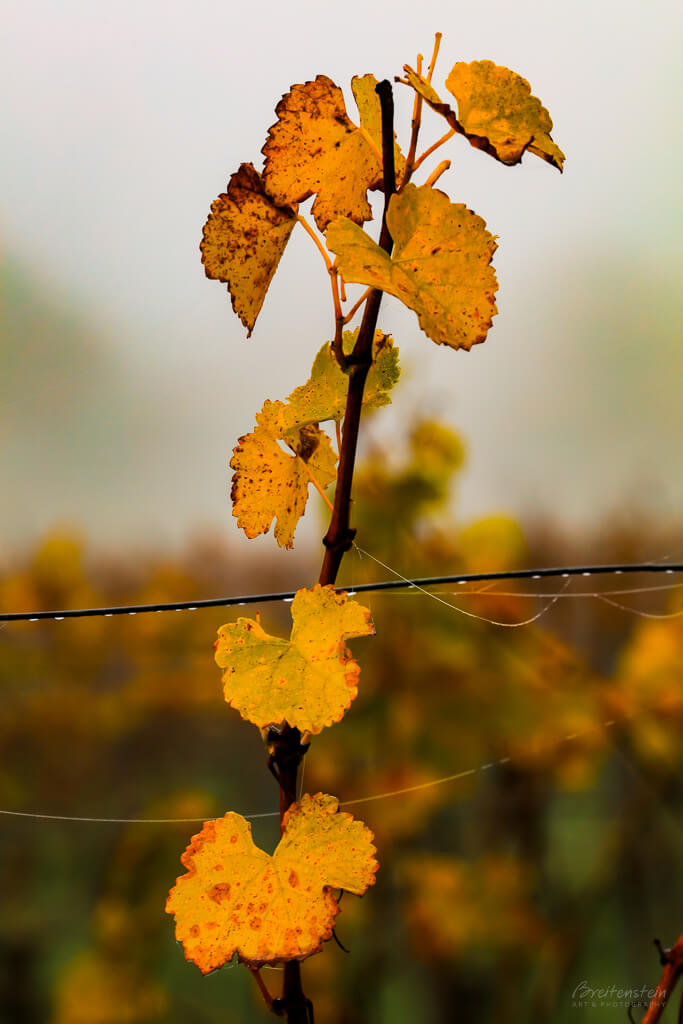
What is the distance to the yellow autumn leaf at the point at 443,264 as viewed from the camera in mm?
162

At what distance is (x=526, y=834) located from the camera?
1.39ft

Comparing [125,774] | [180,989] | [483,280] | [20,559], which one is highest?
[483,280]

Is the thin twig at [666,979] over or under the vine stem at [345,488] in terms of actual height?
under

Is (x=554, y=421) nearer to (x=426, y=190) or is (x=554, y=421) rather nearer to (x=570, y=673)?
(x=570, y=673)

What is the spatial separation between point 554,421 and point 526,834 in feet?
0.74

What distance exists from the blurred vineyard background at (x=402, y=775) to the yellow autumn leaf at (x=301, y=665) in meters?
0.23

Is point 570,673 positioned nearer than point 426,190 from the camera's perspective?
No

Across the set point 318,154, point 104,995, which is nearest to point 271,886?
point 318,154

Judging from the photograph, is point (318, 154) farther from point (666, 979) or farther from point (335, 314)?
point (666, 979)

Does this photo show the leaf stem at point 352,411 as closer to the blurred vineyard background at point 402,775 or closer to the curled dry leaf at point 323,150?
the curled dry leaf at point 323,150

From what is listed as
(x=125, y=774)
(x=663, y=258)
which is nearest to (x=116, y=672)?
(x=125, y=774)

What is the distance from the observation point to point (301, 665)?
6.9 inches

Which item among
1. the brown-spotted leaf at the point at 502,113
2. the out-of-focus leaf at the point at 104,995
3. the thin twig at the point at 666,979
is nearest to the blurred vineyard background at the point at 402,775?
the out-of-focus leaf at the point at 104,995

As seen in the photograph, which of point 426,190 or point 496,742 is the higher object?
point 426,190
